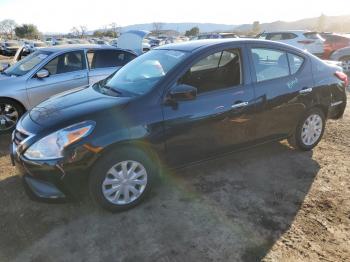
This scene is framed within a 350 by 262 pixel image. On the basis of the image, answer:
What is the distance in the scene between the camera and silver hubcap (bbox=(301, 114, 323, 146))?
15.3 feet

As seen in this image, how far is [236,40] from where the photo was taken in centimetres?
403

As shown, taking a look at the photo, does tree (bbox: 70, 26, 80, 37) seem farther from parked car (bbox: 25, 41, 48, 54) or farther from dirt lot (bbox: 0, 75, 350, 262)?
dirt lot (bbox: 0, 75, 350, 262)

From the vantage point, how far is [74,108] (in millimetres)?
3436

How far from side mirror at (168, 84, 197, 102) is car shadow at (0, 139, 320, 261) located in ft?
3.65

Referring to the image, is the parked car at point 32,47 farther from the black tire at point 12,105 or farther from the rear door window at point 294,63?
the rear door window at point 294,63

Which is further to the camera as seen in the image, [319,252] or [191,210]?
[191,210]

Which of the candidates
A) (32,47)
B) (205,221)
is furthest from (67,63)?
(32,47)

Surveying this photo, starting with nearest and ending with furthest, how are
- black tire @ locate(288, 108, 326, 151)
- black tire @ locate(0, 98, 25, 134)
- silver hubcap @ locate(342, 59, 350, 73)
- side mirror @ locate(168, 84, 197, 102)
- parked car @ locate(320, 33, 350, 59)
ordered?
side mirror @ locate(168, 84, 197, 102) → black tire @ locate(288, 108, 326, 151) → black tire @ locate(0, 98, 25, 134) → silver hubcap @ locate(342, 59, 350, 73) → parked car @ locate(320, 33, 350, 59)

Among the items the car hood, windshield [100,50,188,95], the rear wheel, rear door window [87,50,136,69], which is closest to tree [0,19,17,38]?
the rear wheel

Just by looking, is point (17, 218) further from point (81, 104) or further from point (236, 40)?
point (236, 40)

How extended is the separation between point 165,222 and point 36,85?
3.90 m

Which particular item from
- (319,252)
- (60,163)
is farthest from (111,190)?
(319,252)

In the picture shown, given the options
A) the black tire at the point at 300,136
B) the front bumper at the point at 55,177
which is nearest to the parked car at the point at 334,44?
the black tire at the point at 300,136

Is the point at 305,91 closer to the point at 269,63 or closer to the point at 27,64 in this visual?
the point at 269,63
